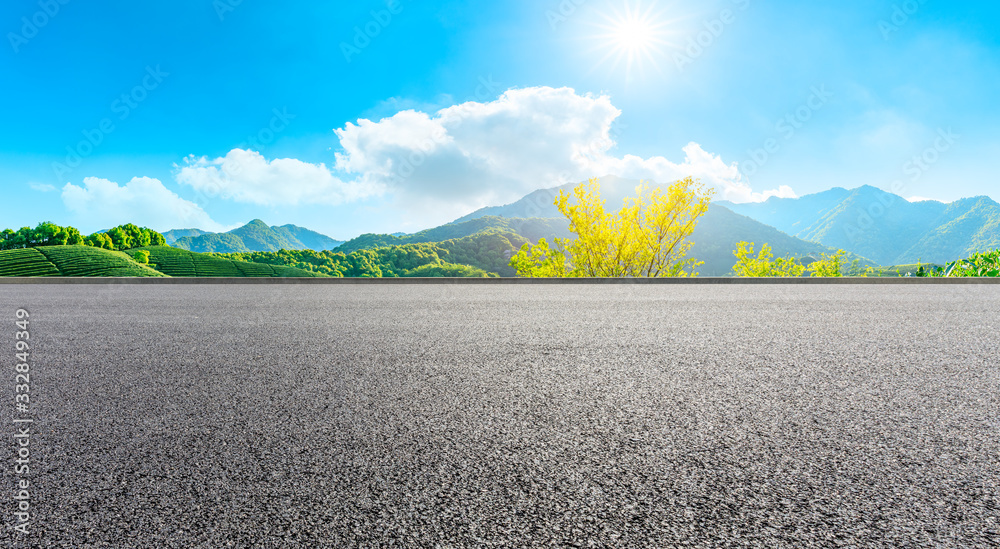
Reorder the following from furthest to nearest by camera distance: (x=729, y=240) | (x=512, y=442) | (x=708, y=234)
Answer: (x=708, y=234) < (x=729, y=240) < (x=512, y=442)

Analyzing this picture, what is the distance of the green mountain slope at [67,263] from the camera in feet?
170

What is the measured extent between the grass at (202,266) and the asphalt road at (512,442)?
62.9 metres

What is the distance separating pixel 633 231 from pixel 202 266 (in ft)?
209

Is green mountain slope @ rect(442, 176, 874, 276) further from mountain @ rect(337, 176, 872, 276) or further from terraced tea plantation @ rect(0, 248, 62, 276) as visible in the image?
terraced tea plantation @ rect(0, 248, 62, 276)

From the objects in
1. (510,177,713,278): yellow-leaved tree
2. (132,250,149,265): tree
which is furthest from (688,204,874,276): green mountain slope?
(132,250,149,265): tree

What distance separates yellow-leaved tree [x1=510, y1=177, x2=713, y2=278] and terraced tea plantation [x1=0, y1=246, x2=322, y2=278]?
35247mm

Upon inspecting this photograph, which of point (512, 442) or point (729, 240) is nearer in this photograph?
point (512, 442)

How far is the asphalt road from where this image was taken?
167cm

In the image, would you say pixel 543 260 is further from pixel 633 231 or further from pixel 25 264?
pixel 25 264

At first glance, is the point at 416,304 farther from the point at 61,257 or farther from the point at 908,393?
the point at 61,257

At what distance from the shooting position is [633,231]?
68.3ft

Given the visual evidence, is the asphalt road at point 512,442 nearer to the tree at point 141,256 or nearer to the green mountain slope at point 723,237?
the tree at point 141,256

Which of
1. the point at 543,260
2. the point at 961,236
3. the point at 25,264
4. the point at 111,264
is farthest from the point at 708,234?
the point at 25,264

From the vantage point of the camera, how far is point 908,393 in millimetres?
3176
